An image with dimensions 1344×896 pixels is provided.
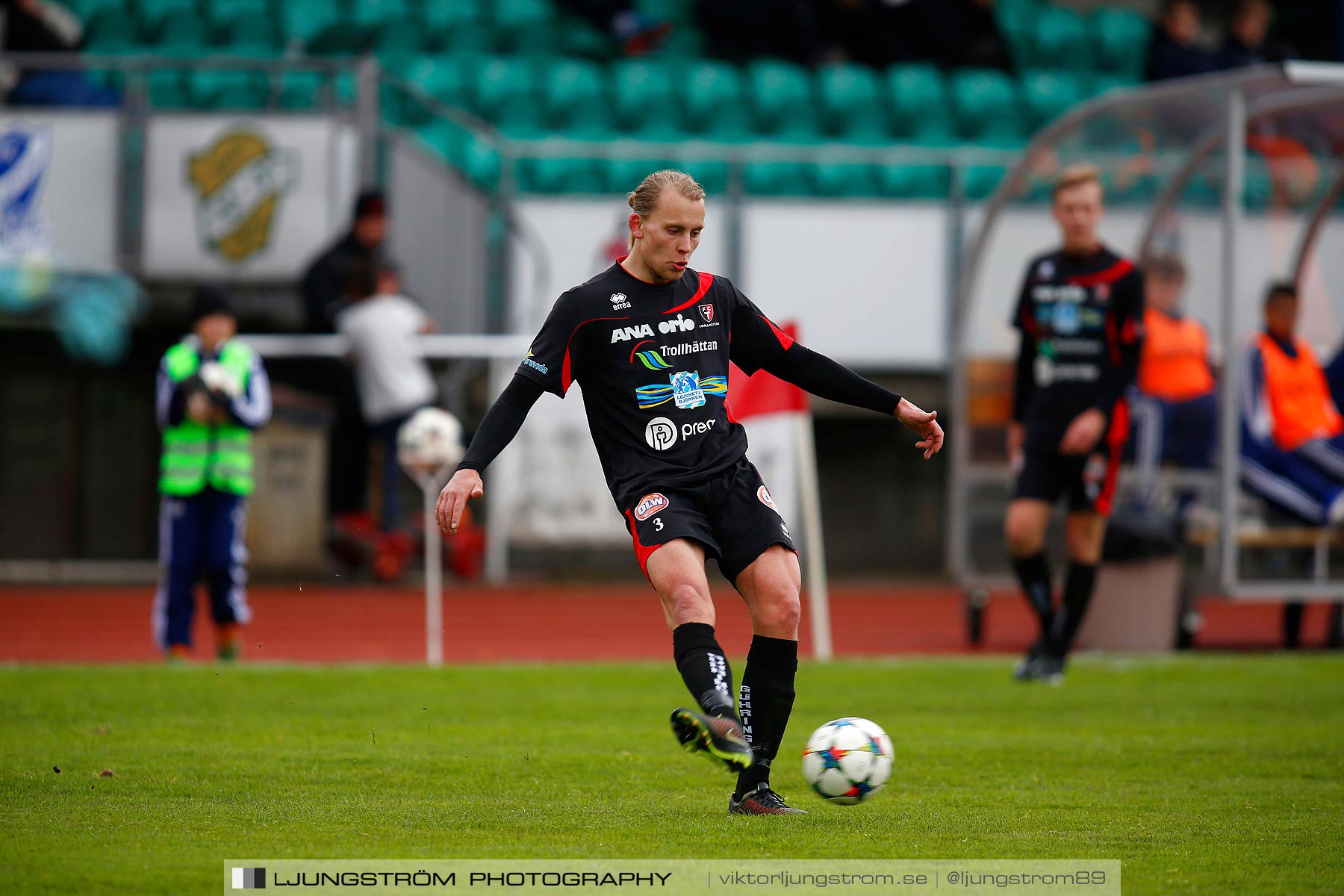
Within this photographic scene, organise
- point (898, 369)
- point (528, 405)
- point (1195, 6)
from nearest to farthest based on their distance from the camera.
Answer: point (528, 405)
point (898, 369)
point (1195, 6)

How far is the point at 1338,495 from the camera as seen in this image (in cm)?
1136

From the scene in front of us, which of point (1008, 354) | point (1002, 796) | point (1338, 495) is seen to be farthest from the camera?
point (1008, 354)

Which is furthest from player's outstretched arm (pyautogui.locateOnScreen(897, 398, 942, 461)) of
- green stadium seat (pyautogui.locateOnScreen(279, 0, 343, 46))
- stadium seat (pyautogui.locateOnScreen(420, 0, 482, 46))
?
stadium seat (pyautogui.locateOnScreen(420, 0, 482, 46))

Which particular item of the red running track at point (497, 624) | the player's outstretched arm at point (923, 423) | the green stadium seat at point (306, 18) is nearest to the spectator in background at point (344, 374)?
the red running track at point (497, 624)

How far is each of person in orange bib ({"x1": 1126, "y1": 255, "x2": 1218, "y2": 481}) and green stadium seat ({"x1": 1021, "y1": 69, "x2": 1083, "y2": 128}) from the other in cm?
662

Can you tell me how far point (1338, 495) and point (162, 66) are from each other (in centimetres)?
962

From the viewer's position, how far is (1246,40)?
716 inches

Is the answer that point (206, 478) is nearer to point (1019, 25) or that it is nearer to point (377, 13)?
point (377, 13)

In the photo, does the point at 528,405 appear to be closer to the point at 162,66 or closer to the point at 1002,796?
the point at 1002,796

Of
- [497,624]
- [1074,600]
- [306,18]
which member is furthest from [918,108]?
[1074,600]

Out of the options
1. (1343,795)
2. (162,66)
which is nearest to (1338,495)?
(1343,795)

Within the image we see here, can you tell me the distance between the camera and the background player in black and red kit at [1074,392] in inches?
353

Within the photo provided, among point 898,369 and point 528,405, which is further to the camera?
point 898,369

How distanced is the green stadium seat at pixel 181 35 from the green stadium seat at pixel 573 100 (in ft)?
10.9
